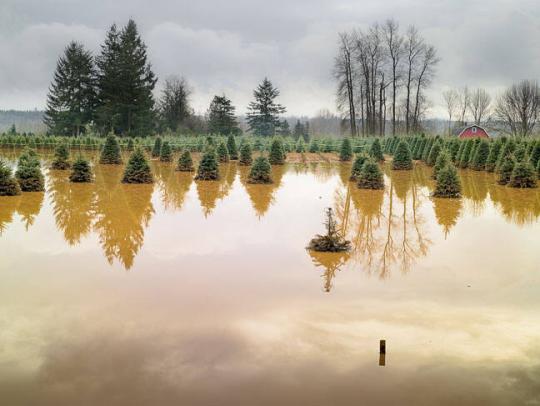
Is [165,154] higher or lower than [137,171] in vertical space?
higher

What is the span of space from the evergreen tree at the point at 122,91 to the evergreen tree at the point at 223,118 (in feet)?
21.9

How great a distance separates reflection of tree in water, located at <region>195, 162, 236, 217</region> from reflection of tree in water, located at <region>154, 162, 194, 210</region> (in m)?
0.57

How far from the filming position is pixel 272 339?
7.28m

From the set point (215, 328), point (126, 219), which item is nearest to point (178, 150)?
point (126, 219)

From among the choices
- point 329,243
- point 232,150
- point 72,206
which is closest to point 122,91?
point 232,150

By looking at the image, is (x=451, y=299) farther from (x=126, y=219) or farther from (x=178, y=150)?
(x=178, y=150)

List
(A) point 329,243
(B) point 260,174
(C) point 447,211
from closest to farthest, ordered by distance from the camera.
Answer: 1. (A) point 329,243
2. (C) point 447,211
3. (B) point 260,174

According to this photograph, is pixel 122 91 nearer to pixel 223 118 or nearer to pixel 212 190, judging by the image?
pixel 223 118

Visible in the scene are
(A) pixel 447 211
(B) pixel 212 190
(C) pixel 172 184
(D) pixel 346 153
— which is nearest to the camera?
(A) pixel 447 211

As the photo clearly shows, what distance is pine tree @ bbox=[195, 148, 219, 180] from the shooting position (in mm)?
26155

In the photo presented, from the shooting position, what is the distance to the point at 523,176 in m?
23.8

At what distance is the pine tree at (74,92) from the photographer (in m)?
57.4

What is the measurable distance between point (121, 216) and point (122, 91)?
4311 cm

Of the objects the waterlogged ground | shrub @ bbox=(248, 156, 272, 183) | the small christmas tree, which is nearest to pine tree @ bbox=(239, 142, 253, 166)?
shrub @ bbox=(248, 156, 272, 183)
